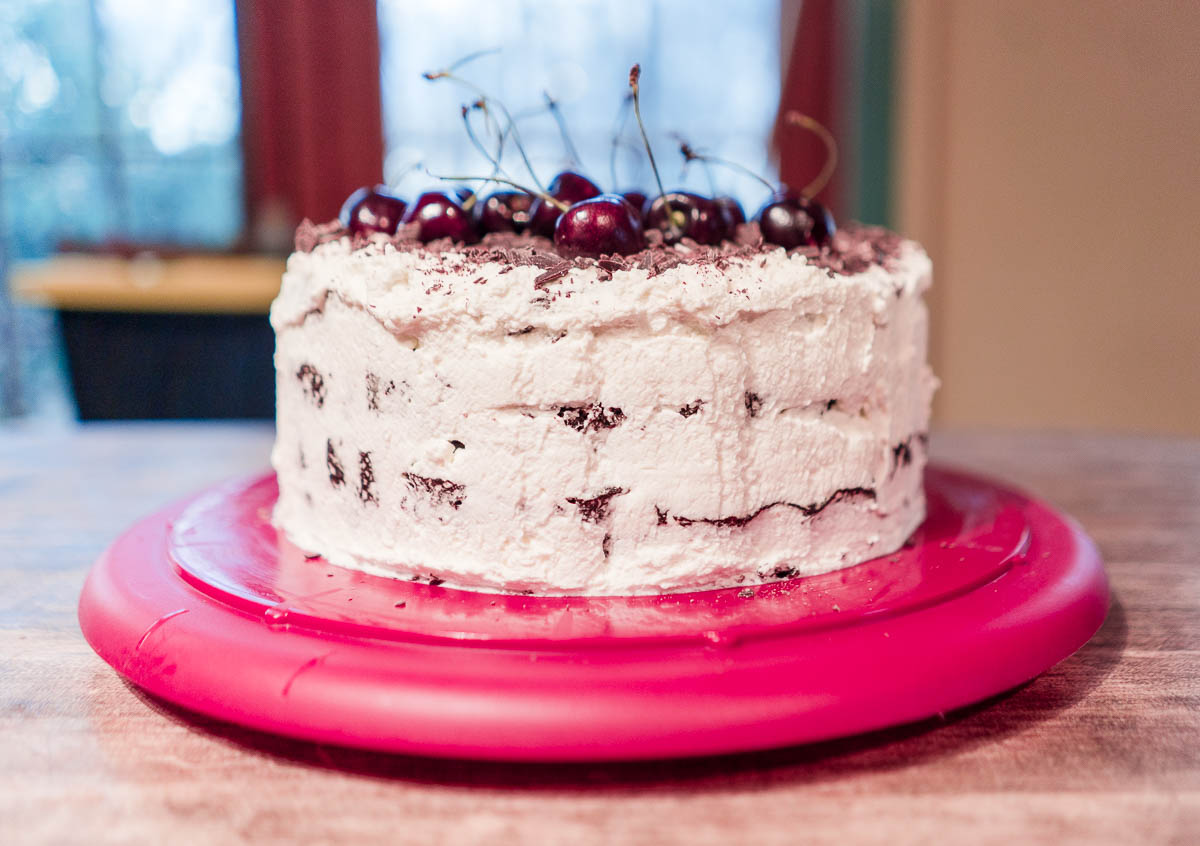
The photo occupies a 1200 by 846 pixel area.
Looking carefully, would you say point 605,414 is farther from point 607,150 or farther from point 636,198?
point 607,150

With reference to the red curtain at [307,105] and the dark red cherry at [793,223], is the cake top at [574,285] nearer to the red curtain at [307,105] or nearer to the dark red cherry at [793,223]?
the dark red cherry at [793,223]

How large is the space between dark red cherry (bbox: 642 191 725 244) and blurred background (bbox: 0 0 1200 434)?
215 centimetres

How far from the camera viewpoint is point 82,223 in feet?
14.6

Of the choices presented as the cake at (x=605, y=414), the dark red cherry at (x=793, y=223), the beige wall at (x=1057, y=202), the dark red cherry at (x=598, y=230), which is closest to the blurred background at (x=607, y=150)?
the beige wall at (x=1057, y=202)

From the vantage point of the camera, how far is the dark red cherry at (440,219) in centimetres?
109

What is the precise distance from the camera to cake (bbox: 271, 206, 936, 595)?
90cm

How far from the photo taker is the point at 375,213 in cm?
114

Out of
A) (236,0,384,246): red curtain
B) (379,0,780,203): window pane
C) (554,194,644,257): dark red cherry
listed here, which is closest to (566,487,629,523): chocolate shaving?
(554,194,644,257): dark red cherry

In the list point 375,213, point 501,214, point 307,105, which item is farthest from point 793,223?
point 307,105

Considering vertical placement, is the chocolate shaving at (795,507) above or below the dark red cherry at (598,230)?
below

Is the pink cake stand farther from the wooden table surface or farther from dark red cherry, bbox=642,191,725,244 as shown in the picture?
dark red cherry, bbox=642,191,725,244

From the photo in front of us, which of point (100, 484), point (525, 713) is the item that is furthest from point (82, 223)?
point (525, 713)

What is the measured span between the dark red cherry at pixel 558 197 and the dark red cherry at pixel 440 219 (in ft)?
0.26

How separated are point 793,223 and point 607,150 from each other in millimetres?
3454
